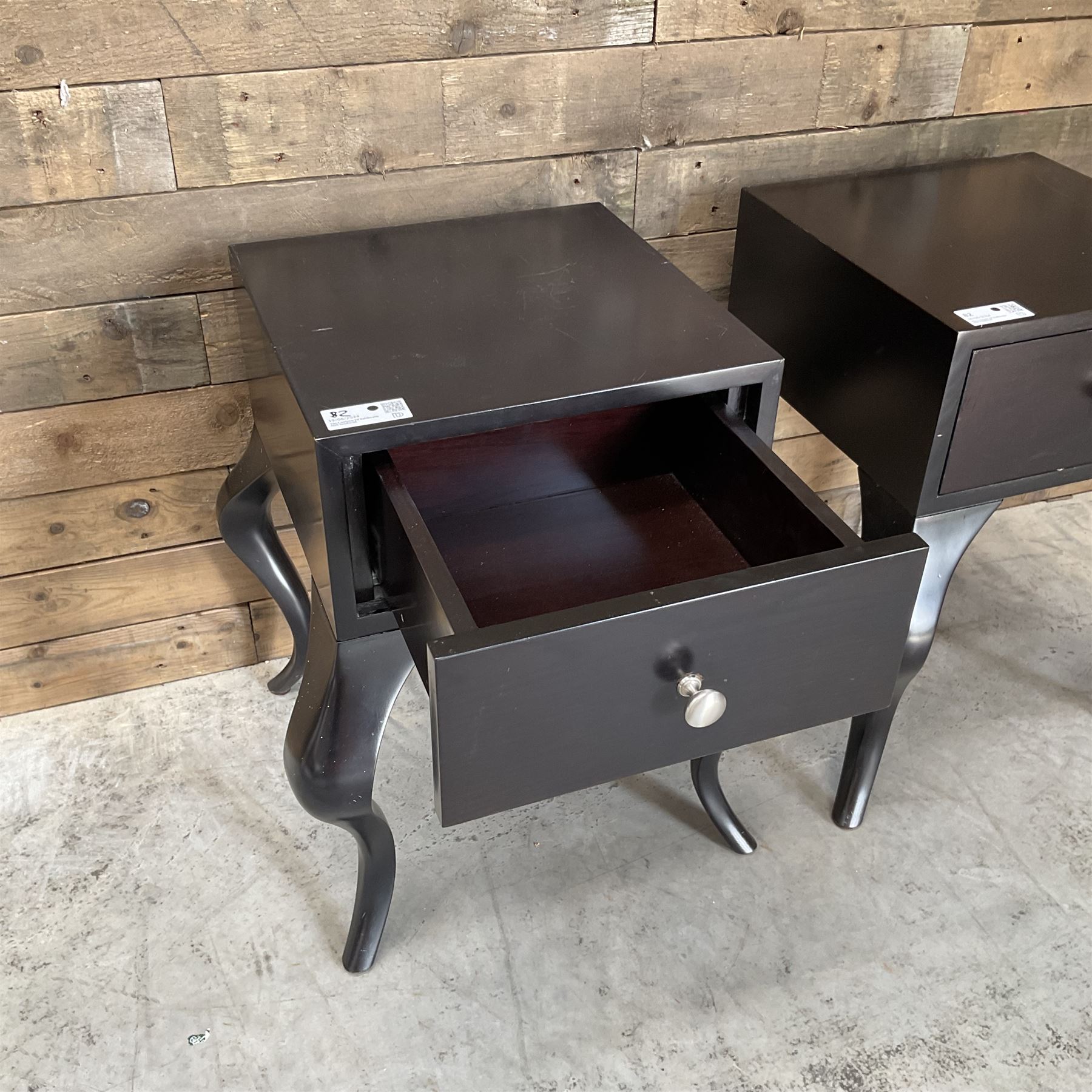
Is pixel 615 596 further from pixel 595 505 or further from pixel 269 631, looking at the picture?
pixel 269 631

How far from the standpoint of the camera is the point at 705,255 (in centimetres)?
140

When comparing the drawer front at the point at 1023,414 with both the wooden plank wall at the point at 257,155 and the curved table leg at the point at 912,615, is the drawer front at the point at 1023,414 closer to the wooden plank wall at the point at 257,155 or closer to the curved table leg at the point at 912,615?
the curved table leg at the point at 912,615

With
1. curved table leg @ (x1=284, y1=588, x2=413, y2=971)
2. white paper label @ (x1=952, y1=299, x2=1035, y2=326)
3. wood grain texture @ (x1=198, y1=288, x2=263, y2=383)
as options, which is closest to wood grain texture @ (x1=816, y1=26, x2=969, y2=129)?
white paper label @ (x1=952, y1=299, x2=1035, y2=326)

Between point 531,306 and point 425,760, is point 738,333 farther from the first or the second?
point 425,760

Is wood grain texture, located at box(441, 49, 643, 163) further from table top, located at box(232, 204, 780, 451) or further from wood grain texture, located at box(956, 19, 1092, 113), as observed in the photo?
wood grain texture, located at box(956, 19, 1092, 113)

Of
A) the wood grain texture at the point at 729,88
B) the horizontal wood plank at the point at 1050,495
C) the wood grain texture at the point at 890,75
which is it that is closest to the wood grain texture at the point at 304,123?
the wood grain texture at the point at 729,88

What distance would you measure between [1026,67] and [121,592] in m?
1.33

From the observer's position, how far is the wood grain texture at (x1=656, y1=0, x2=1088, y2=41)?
1.23 meters

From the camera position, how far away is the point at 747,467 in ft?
3.07

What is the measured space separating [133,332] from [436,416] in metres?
0.54

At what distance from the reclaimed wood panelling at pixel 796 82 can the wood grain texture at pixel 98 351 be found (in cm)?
58

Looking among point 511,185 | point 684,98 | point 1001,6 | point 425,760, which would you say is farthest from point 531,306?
point 1001,6

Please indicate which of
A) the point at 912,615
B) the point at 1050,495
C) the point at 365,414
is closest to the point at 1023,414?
the point at 912,615

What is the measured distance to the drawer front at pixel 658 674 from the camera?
0.72 meters
